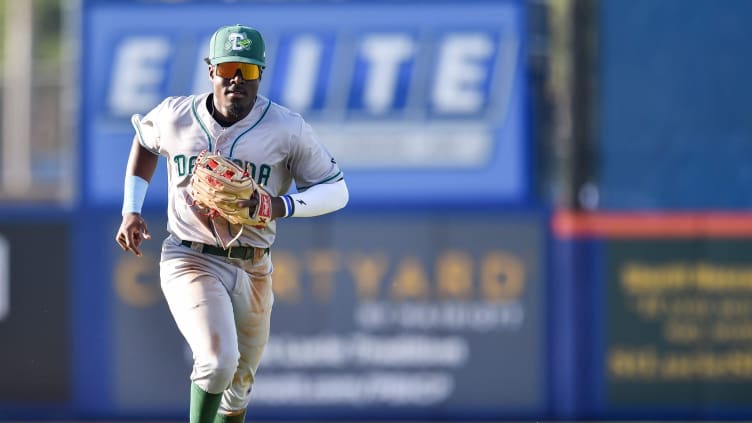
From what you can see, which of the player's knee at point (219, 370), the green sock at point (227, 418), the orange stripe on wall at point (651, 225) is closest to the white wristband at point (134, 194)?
the player's knee at point (219, 370)

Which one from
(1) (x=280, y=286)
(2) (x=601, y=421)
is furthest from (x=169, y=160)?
(2) (x=601, y=421)

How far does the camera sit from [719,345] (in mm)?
10078

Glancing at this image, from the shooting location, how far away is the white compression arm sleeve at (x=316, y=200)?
242 inches

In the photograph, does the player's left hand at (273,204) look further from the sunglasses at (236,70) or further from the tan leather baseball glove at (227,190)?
the sunglasses at (236,70)

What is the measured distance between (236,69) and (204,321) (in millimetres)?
1029

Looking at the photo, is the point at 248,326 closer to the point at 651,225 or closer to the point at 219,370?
the point at 219,370

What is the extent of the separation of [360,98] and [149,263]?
71.8 inches

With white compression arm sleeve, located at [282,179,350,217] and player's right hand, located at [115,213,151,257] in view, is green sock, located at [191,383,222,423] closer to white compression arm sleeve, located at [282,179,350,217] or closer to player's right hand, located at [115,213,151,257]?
player's right hand, located at [115,213,151,257]

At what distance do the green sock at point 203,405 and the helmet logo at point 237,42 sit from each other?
4.57ft

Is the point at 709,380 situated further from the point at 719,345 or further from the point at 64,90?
the point at 64,90

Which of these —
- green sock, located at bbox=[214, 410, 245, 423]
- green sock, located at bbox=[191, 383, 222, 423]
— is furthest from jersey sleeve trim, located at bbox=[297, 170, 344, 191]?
green sock, located at bbox=[214, 410, 245, 423]

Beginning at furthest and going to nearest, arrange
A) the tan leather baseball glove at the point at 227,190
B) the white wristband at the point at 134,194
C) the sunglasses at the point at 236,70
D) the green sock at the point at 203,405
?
the white wristband at the point at 134,194 < the green sock at the point at 203,405 < the sunglasses at the point at 236,70 < the tan leather baseball glove at the point at 227,190

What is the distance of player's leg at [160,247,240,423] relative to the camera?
6.08m

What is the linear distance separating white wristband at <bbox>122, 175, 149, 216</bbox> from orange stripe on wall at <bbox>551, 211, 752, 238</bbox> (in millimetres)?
4340
